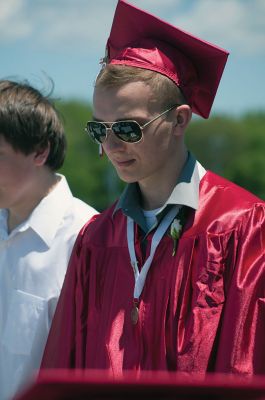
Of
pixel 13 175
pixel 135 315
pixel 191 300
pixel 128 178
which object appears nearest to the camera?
pixel 191 300

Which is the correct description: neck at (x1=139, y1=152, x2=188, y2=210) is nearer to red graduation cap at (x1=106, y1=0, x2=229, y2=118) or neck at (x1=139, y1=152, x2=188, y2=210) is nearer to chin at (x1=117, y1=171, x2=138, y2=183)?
chin at (x1=117, y1=171, x2=138, y2=183)

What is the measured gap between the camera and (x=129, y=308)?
3.10 meters

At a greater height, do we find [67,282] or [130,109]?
[130,109]

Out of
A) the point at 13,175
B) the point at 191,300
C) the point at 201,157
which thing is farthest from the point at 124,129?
the point at 201,157

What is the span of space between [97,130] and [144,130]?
209mm

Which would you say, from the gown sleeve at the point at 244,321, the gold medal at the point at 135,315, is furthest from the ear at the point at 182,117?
the gold medal at the point at 135,315

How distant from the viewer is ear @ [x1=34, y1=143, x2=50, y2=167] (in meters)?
4.14

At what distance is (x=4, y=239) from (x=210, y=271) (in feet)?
5.34

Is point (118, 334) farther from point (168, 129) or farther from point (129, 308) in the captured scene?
point (168, 129)

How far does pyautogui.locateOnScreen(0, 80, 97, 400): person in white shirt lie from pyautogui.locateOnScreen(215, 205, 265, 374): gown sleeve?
126 cm

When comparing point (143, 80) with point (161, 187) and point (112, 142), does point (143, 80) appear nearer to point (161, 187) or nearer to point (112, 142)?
point (112, 142)

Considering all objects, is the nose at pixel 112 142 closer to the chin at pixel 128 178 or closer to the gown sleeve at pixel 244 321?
the chin at pixel 128 178

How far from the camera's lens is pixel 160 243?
3109 mm

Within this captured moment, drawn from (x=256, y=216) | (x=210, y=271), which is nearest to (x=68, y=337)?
(x=210, y=271)
